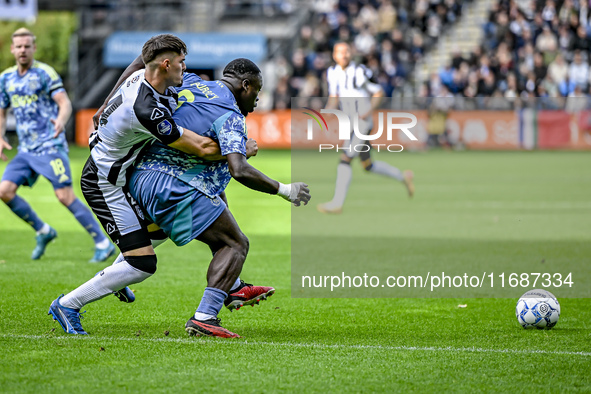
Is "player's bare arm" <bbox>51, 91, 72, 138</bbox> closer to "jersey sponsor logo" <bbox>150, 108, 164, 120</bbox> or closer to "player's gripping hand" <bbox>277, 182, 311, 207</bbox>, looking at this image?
"jersey sponsor logo" <bbox>150, 108, 164, 120</bbox>

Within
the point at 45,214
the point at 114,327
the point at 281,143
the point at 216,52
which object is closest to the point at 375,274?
the point at 114,327

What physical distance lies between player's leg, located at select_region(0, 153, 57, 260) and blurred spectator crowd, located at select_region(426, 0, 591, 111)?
2292cm

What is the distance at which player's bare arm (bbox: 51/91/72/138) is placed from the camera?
949 centimetres

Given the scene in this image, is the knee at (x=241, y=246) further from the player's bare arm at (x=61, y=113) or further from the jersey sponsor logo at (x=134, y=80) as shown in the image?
the player's bare arm at (x=61, y=113)

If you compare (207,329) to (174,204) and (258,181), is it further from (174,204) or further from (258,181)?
(258,181)

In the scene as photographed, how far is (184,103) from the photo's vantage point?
19.7ft

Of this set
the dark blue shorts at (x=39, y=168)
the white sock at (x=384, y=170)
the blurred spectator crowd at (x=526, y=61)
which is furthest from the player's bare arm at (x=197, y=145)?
the blurred spectator crowd at (x=526, y=61)

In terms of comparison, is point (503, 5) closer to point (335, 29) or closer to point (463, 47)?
point (463, 47)

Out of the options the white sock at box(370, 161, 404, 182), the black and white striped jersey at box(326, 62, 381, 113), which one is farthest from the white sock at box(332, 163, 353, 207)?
the black and white striped jersey at box(326, 62, 381, 113)

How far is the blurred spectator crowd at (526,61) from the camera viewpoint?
101 feet

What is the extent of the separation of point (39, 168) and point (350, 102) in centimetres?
631

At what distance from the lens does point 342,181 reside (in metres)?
14.0

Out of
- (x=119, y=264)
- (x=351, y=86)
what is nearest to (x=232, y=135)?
(x=119, y=264)

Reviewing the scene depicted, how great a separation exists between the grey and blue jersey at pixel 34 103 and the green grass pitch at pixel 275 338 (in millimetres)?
1292
